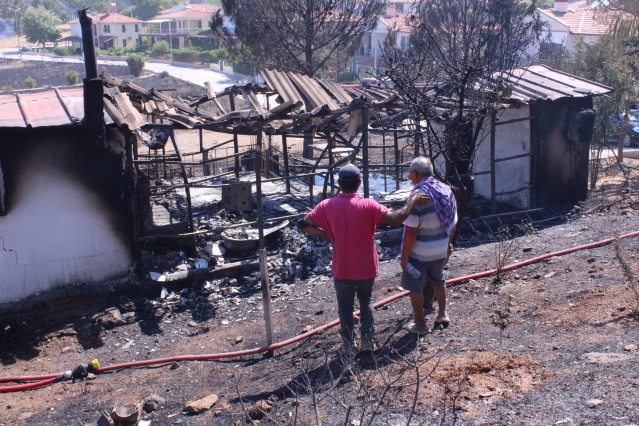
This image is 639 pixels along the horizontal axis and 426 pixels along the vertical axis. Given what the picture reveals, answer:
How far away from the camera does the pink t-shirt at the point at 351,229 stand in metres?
4.93

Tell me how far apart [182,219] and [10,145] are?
11.6 feet

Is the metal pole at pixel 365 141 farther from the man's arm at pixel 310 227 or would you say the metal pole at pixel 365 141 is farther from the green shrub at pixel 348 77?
the green shrub at pixel 348 77

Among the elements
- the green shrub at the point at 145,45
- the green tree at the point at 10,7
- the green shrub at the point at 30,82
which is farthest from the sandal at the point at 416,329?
the green tree at the point at 10,7

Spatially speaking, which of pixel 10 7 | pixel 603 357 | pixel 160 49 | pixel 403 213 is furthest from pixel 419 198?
pixel 10 7

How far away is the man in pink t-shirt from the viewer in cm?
493

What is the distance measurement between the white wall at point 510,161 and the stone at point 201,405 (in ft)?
26.6

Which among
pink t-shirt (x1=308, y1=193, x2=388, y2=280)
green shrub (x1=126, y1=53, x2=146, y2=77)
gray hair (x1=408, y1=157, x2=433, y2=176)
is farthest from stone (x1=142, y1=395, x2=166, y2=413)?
green shrub (x1=126, y1=53, x2=146, y2=77)

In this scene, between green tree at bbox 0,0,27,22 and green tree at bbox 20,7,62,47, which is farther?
green tree at bbox 0,0,27,22

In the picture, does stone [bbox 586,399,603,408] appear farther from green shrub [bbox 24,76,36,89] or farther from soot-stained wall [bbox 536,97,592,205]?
green shrub [bbox 24,76,36,89]

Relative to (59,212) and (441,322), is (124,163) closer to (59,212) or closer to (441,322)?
(59,212)

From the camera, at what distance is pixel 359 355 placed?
16.9 ft

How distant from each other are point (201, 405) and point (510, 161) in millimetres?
8523

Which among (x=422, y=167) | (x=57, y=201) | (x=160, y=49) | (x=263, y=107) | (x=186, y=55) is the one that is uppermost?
(x=160, y=49)

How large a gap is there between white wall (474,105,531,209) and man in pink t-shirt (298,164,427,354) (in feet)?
22.9
